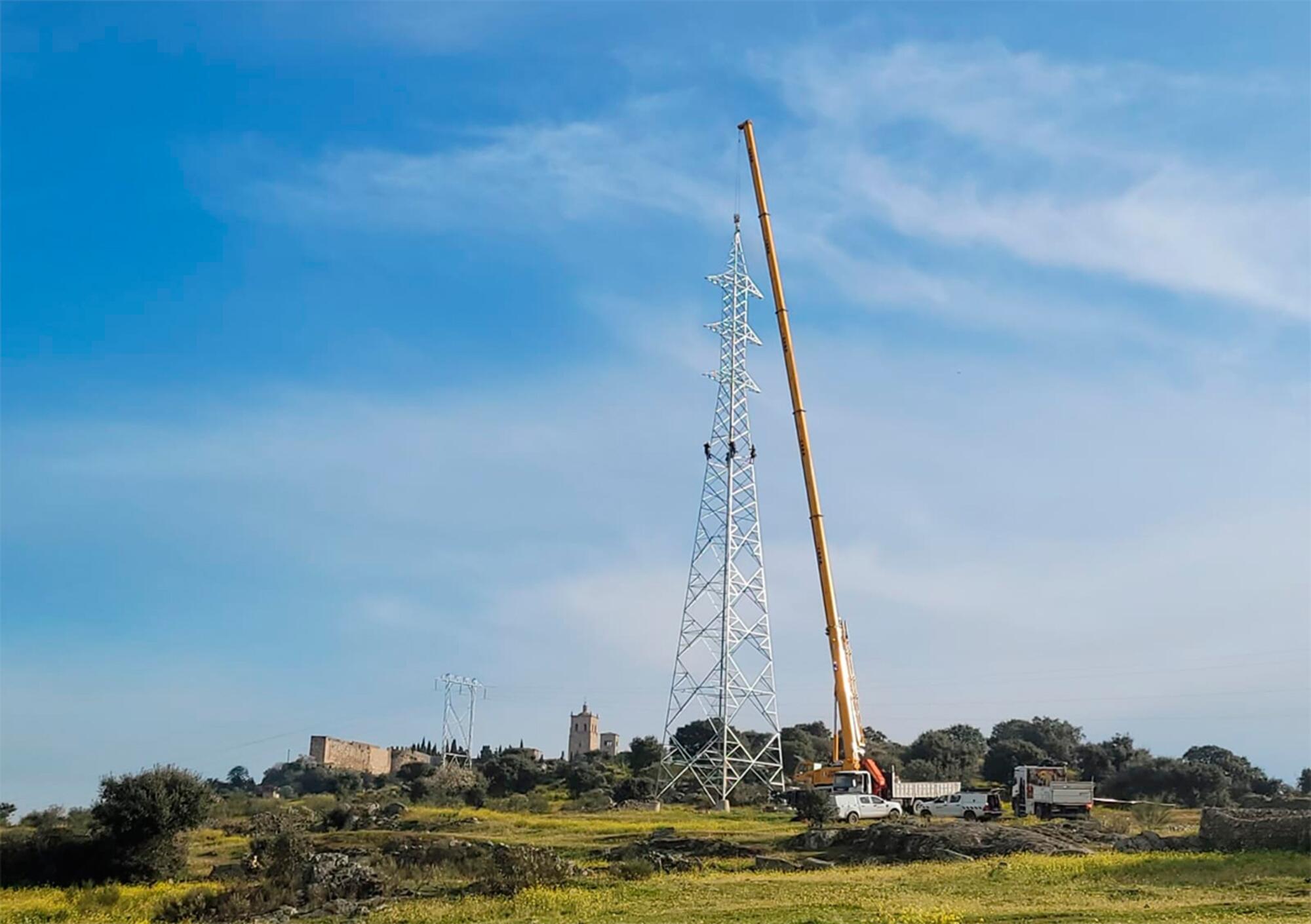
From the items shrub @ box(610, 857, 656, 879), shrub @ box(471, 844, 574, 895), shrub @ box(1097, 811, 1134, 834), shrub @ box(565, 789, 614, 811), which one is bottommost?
shrub @ box(565, 789, 614, 811)

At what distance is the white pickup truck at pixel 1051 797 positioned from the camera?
148 feet

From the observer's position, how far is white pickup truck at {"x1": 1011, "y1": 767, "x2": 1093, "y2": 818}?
148ft

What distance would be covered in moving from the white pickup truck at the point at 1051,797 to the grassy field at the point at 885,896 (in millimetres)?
16111

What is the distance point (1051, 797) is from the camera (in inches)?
1777

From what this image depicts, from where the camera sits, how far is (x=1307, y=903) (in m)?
19.7

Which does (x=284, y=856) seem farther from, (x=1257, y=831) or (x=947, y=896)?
(x=1257, y=831)

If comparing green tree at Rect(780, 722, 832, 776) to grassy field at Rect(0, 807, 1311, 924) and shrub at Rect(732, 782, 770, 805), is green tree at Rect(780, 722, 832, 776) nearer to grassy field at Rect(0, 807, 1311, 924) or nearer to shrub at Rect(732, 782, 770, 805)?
shrub at Rect(732, 782, 770, 805)

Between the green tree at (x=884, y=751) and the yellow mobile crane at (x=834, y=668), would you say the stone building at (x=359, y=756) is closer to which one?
the green tree at (x=884, y=751)

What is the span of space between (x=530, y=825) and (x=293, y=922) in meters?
26.4

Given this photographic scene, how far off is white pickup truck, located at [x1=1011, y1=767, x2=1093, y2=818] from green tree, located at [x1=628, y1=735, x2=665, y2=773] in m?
46.6

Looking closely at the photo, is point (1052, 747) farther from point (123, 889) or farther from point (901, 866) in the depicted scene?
point (123, 889)

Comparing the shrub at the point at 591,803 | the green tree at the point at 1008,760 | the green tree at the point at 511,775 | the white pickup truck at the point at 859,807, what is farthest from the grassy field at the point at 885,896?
the green tree at the point at 511,775

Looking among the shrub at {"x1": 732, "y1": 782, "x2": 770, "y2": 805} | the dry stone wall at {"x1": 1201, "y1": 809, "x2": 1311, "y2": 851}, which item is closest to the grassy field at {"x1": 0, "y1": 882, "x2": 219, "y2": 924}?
the dry stone wall at {"x1": 1201, "y1": 809, "x2": 1311, "y2": 851}

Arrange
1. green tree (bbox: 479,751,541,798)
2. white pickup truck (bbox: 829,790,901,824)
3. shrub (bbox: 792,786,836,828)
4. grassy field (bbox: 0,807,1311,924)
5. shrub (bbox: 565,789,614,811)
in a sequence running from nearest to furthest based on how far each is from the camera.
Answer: grassy field (bbox: 0,807,1311,924) < shrub (bbox: 792,786,836,828) < white pickup truck (bbox: 829,790,901,824) < shrub (bbox: 565,789,614,811) < green tree (bbox: 479,751,541,798)
